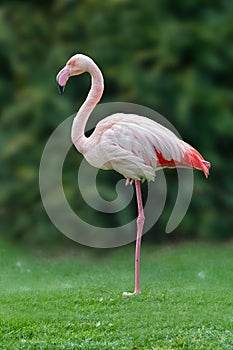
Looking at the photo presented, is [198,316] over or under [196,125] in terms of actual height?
under

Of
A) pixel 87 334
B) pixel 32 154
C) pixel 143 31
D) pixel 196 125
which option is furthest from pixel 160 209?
pixel 87 334

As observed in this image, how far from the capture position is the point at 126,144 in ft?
13.2

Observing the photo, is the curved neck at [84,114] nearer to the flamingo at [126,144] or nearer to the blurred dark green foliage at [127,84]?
the flamingo at [126,144]

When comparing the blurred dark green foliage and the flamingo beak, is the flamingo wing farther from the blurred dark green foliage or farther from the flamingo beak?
the blurred dark green foliage

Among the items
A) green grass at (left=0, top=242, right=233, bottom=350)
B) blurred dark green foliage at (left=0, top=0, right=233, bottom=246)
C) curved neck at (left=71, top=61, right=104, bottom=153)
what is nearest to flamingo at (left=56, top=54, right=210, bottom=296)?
curved neck at (left=71, top=61, right=104, bottom=153)

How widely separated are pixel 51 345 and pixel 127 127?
137cm

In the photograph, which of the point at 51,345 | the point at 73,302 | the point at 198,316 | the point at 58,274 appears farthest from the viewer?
the point at 58,274

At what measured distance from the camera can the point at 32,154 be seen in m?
6.38

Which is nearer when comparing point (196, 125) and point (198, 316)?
point (198, 316)

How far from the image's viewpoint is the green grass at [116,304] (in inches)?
138

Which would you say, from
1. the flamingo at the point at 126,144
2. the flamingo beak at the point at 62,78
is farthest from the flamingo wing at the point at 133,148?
the flamingo beak at the point at 62,78

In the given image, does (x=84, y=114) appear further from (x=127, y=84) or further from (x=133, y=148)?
(x=127, y=84)

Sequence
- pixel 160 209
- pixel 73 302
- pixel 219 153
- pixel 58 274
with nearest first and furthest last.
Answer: pixel 73 302
pixel 58 274
pixel 160 209
pixel 219 153

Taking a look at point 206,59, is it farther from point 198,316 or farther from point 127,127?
point 198,316
